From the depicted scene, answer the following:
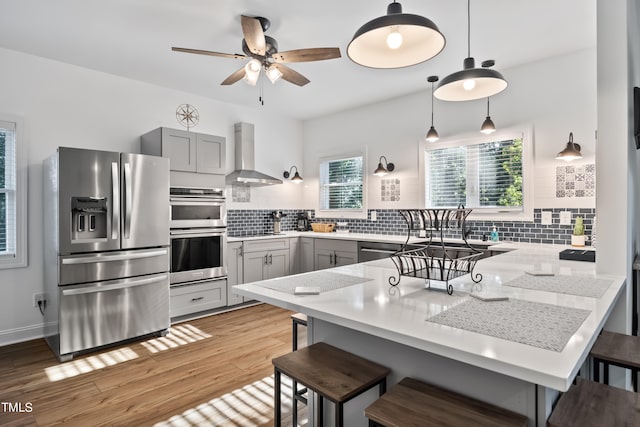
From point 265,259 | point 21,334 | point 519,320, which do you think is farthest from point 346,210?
point 519,320

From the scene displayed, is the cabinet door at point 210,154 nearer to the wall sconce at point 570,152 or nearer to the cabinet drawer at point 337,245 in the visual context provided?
the cabinet drawer at point 337,245

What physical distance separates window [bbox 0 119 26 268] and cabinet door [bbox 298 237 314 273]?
3.10m

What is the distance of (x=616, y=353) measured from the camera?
148 cm

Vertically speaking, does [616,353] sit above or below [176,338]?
above

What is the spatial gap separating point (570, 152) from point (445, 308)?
2.84m

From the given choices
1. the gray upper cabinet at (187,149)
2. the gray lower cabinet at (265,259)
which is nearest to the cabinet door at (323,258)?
the gray lower cabinet at (265,259)

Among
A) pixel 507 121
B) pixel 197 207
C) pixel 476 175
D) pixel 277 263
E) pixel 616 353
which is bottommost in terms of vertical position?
pixel 277 263

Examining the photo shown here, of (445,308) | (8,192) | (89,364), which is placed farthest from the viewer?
(8,192)

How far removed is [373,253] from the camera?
4.26 metres

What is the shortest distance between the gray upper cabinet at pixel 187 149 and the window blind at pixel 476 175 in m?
2.61

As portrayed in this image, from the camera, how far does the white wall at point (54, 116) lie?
11.1 ft

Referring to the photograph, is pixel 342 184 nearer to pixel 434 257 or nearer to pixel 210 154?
pixel 210 154

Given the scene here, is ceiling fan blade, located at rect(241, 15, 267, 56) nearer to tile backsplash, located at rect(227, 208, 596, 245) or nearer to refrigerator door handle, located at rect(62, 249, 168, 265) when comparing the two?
refrigerator door handle, located at rect(62, 249, 168, 265)

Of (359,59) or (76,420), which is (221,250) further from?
(359,59)
